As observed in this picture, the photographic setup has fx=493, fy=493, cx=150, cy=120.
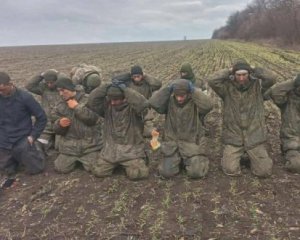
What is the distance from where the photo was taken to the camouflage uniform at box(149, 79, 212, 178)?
274 inches

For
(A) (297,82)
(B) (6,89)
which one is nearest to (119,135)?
(B) (6,89)

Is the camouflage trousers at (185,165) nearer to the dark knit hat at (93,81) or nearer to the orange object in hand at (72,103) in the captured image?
the orange object in hand at (72,103)

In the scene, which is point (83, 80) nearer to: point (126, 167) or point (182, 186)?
point (126, 167)

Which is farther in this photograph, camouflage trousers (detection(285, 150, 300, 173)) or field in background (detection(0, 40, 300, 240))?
camouflage trousers (detection(285, 150, 300, 173))

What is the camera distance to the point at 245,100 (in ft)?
23.7

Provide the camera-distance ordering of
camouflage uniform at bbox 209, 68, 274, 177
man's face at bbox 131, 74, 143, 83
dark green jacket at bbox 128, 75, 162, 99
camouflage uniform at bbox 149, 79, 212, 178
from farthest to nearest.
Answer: dark green jacket at bbox 128, 75, 162, 99 < man's face at bbox 131, 74, 143, 83 < camouflage uniform at bbox 209, 68, 274, 177 < camouflage uniform at bbox 149, 79, 212, 178

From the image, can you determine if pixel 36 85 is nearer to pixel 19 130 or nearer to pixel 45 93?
pixel 45 93

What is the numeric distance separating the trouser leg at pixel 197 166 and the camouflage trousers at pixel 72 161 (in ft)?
4.76

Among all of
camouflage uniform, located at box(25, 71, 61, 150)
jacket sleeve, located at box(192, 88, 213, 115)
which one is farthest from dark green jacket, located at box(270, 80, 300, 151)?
camouflage uniform, located at box(25, 71, 61, 150)

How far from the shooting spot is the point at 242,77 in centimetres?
700

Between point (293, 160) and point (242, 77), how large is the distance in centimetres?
139

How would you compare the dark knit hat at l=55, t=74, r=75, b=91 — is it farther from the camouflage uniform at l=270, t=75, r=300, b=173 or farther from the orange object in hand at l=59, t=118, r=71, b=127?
the camouflage uniform at l=270, t=75, r=300, b=173

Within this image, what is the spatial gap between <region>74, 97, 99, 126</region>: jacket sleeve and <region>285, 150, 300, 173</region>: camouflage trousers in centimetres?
289

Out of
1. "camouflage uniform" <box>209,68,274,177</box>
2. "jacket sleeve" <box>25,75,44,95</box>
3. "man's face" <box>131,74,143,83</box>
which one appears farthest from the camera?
"man's face" <box>131,74,143,83</box>
